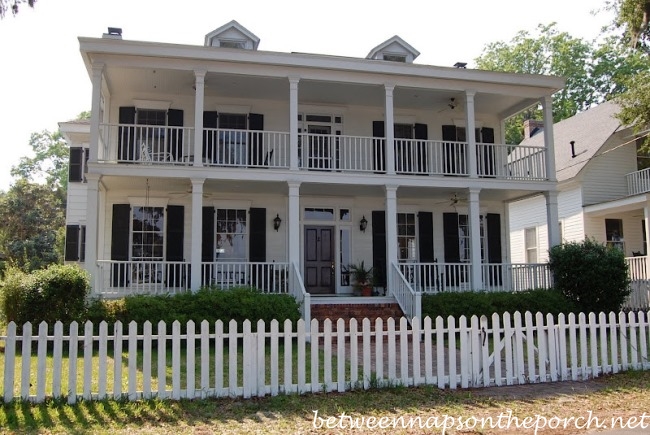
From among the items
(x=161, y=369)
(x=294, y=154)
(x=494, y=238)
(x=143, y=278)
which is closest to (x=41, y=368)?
(x=161, y=369)

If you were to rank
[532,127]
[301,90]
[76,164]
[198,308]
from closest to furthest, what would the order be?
[198,308] → [301,90] → [76,164] → [532,127]

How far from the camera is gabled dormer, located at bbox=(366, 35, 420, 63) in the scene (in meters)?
16.6

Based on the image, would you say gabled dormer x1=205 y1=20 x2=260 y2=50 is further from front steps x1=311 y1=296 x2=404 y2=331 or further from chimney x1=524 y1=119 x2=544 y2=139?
chimney x1=524 y1=119 x2=544 y2=139

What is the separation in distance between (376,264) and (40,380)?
35.5ft

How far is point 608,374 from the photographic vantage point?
8047mm

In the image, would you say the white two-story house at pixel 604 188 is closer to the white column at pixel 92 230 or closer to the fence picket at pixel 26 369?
the white column at pixel 92 230

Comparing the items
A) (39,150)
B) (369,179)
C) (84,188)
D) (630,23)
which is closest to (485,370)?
(369,179)

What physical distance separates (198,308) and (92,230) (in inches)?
121

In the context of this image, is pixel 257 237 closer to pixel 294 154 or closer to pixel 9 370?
pixel 294 154

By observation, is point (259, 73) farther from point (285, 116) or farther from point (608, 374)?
point (608, 374)

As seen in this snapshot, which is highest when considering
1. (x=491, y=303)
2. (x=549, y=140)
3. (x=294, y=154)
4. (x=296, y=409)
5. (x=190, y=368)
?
(x=549, y=140)

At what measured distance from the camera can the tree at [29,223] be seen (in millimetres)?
32781

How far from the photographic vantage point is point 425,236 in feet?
55.0

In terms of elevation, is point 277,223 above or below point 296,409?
above
